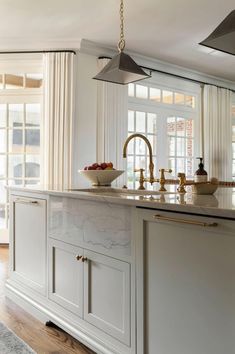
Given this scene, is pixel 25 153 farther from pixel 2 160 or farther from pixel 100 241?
pixel 100 241

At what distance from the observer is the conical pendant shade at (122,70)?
2521 millimetres

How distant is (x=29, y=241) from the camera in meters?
2.46

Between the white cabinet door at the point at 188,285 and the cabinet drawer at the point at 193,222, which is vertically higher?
the cabinet drawer at the point at 193,222

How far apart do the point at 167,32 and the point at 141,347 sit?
3908 millimetres

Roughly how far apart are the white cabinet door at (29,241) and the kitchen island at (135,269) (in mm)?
13

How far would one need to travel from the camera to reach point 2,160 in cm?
479

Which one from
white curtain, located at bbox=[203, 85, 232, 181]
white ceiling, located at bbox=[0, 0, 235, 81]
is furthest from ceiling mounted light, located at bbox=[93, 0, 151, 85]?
white curtain, located at bbox=[203, 85, 232, 181]

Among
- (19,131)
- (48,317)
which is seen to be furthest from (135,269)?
(19,131)

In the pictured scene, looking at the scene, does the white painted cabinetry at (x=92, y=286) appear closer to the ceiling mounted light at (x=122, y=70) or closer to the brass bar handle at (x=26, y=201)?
the brass bar handle at (x=26, y=201)

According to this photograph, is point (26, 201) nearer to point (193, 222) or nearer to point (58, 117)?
point (193, 222)

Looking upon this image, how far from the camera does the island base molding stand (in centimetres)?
176

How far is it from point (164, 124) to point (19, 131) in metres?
2.41

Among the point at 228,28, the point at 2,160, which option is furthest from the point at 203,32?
the point at 2,160

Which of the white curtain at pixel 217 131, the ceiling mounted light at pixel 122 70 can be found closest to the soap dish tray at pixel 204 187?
the ceiling mounted light at pixel 122 70
